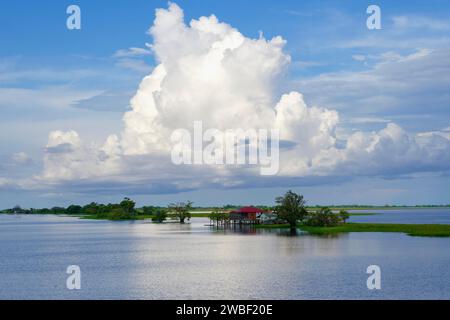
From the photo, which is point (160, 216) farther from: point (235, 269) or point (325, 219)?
point (235, 269)

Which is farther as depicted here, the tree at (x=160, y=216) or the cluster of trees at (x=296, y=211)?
the tree at (x=160, y=216)

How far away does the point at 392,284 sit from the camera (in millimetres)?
44062

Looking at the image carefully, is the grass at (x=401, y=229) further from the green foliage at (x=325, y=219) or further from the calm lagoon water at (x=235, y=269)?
the calm lagoon water at (x=235, y=269)

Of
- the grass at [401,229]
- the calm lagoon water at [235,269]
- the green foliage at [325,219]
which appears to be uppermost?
the green foliage at [325,219]

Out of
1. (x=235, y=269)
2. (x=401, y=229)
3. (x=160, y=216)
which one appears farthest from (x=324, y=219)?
(x=160, y=216)

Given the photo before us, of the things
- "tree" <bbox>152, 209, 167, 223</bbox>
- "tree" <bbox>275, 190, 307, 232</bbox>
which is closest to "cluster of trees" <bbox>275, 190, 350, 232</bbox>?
"tree" <bbox>275, 190, 307, 232</bbox>

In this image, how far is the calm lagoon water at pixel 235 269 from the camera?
137ft

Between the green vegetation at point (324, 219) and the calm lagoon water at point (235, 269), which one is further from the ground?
the green vegetation at point (324, 219)

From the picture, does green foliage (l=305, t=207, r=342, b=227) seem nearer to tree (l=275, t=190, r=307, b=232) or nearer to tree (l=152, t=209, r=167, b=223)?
tree (l=275, t=190, r=307, b=232)

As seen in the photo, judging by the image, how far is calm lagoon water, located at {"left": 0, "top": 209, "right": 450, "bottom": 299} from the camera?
41875mm

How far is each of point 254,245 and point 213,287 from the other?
34.3 m

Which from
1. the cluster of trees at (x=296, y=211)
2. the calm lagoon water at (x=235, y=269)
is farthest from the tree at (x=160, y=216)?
the calm lagoon water at (x=235, y=269)

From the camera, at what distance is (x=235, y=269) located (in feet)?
174
